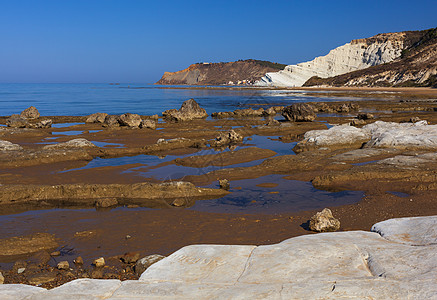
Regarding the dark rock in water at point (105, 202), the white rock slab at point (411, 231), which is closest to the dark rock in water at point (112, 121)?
the dark rock in water at point (105, 202)

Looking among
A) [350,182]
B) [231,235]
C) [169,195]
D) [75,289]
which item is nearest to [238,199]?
[169,195]

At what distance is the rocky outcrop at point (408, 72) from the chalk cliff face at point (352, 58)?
4.44m

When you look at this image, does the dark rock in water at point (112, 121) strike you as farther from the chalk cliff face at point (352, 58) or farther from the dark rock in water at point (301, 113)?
the chalk cliff face at point (352, 58)

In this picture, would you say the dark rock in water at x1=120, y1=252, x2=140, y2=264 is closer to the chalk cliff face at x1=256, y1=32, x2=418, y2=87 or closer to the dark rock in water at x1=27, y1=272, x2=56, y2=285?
the dark rock in water at x1=27, y1=272, x2=56, y2=285

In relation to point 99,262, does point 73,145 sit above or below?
above

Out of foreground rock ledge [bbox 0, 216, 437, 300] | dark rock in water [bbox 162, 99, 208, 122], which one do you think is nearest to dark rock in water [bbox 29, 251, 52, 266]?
foreground rock ledge [bbox 0, 216, 437, 300]

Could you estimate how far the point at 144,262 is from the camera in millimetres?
6344

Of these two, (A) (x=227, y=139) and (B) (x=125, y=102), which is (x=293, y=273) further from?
(B) (x=125, y=102)

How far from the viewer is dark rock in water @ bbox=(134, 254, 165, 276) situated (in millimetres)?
6222

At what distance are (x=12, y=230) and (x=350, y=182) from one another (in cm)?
976

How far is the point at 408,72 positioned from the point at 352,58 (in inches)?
1649

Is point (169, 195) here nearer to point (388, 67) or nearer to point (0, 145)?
point (0, 145)

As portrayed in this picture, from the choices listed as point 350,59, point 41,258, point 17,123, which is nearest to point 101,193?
point 41,258

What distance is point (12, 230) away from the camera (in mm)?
8375
